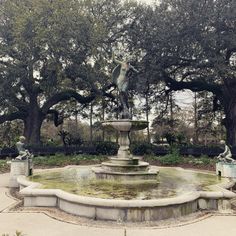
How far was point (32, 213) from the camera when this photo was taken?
26.8 feet

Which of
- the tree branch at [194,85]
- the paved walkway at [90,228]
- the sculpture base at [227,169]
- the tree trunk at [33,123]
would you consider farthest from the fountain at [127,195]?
the tree trunk at [33,123]

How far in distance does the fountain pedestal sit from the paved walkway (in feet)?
14.6

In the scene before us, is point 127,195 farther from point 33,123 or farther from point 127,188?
point 33,123

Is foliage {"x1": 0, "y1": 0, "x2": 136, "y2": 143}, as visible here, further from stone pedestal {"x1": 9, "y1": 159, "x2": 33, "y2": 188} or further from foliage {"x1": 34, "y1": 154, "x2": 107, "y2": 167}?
stone pedestal {"x1": 9, "y1": 159, "x2": 33, "y2": 188}

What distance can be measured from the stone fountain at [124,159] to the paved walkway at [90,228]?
4564 millimetres

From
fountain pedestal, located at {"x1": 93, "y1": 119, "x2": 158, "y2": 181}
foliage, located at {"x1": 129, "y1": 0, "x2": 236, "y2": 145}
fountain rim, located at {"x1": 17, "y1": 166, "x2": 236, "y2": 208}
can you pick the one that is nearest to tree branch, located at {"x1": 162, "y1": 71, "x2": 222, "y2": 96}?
foliage, located at {"x1": 129, "y1": 0, "x2": 236, "y2": 145}

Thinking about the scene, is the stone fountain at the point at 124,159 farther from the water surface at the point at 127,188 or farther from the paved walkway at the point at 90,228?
the paved walkway at the point at 90,228

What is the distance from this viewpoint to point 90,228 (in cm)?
695

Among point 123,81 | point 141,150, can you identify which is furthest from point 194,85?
point 123,81

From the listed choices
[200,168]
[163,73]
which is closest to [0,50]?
[163,73]

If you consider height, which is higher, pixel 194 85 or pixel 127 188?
pixel 194 85

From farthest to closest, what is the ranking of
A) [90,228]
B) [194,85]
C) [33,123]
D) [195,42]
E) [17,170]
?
[33,123], [194,85], [195,42], [17,170], [90,228]

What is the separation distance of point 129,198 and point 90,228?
1.86 metres

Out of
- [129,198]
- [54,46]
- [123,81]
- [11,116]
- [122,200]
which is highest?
[54,46]
